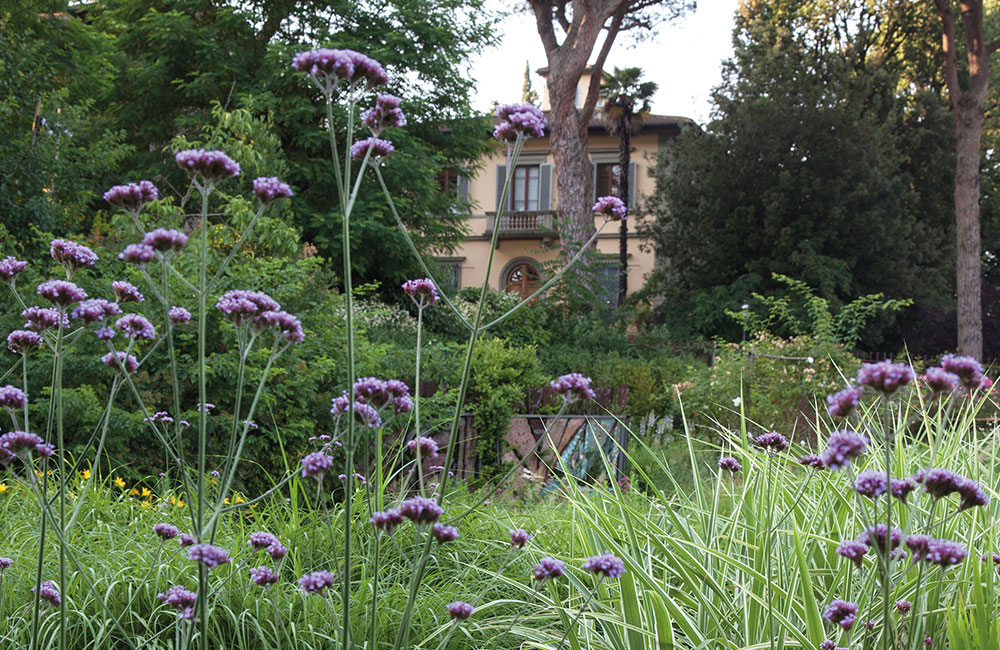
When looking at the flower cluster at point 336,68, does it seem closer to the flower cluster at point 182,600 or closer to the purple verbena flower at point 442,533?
the purple verbena flower at point 442,533

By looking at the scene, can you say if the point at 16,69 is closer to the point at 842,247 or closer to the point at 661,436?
the point at 661,436

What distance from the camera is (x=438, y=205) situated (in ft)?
51.6

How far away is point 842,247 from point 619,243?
7.53m

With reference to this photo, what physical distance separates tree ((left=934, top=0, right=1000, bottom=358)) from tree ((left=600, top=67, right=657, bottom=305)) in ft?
29.9

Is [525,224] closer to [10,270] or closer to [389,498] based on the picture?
[389,498]

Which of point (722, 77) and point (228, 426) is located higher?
point (722, 77)

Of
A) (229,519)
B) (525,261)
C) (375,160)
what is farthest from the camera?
(525,261)

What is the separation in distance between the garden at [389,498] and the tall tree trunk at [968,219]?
11.6 meters

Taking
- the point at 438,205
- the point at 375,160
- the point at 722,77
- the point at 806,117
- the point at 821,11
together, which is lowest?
the point at 375,160

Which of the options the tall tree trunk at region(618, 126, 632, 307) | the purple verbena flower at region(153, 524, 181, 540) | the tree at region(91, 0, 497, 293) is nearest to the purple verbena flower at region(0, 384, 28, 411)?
A: the purple verbena flower at region(153, 524, 181, 540)

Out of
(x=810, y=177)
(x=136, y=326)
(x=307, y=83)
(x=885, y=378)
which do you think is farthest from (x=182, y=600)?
(x=810, y=177)

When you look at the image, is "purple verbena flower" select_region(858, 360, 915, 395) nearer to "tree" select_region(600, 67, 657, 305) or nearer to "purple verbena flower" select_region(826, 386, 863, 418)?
"purple verbena flower" select_region(826, 386, 863, 418)

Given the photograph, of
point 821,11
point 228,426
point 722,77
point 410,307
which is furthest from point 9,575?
point 821,11

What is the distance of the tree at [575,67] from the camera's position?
17.0 meters
